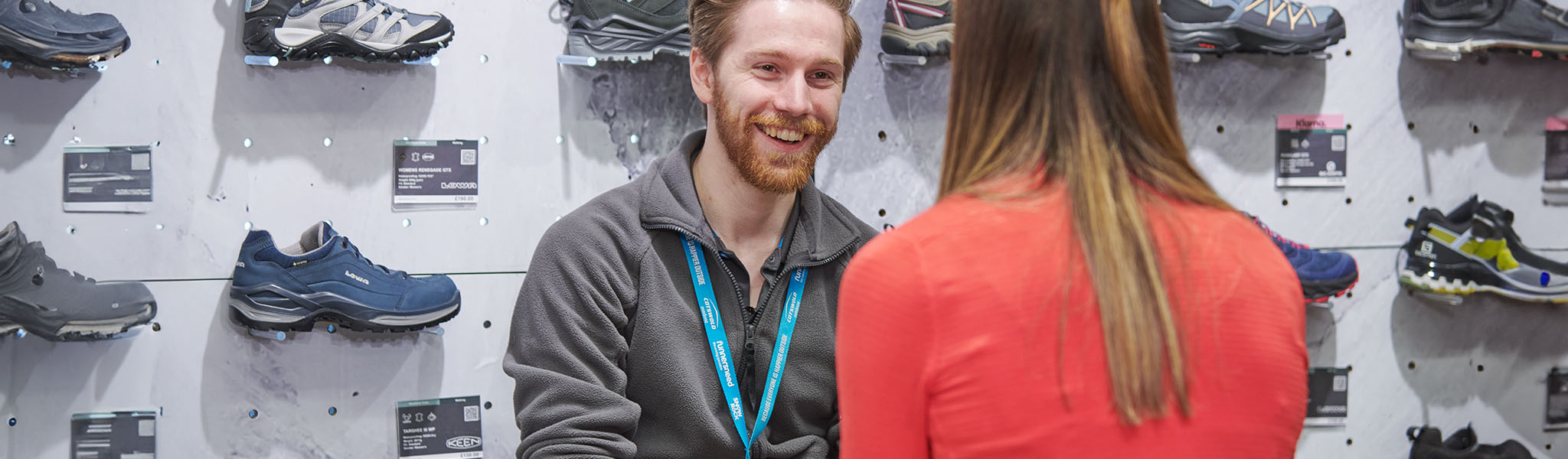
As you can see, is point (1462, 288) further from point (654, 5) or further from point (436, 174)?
point (436, 174)

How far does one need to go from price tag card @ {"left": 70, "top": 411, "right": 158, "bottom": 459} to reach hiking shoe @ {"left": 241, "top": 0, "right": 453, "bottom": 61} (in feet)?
3.23

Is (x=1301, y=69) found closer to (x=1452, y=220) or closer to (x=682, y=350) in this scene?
(x=1452, y=220)

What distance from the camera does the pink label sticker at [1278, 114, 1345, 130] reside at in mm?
3182

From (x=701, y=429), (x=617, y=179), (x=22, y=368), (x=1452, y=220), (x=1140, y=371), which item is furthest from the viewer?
(x=1452, y=220)

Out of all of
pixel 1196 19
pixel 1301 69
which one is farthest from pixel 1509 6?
pixel 1196 19

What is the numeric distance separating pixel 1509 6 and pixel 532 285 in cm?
283

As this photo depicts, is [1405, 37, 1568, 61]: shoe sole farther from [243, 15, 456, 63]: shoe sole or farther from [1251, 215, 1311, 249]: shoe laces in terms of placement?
[243, 15, 456, 63]: shoe sole

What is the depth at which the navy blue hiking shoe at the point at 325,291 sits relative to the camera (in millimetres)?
2551

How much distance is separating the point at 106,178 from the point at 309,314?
2.25ft

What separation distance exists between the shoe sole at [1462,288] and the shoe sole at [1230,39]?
0.77 meters

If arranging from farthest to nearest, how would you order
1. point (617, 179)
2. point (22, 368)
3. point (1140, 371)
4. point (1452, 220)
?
point (1452, 220) < point (617, 179) < point (22, 368) < point (1140, 371)

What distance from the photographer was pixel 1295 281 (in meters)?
1.03

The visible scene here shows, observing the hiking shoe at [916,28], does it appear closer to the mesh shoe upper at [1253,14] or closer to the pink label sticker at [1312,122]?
the mesh shoe upper at [1253,14]

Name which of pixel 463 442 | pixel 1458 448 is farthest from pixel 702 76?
pixel 1458 448
